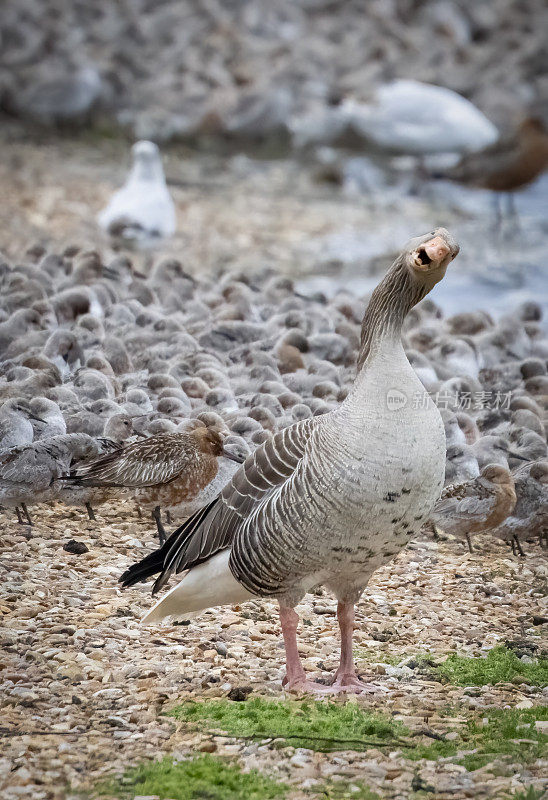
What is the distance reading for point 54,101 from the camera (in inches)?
448

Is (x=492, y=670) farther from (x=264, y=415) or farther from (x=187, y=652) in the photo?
(x=264, y=415)

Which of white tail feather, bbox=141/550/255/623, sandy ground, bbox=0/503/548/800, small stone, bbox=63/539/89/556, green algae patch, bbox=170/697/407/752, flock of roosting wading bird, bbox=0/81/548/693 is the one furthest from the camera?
small stone, bbox=63/539/89/556

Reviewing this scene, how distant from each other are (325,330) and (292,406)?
1.28m

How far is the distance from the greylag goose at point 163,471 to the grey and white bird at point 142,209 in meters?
4.22

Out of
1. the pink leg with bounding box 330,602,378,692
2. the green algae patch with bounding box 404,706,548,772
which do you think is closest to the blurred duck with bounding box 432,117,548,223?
the pink leg with bounding box 330,602,378,692

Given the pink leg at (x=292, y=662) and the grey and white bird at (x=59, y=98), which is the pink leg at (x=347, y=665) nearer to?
the pink leg at (x=292, y=662)

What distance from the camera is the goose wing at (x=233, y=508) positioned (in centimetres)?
337

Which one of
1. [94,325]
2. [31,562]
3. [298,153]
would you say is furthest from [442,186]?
[31,562]

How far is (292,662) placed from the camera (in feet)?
11.1

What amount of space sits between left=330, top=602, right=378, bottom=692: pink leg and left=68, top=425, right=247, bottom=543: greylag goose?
1.11 m

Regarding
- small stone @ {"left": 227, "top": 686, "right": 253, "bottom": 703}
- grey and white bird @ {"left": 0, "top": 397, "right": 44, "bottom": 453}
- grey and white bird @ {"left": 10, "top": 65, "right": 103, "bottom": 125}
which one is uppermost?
grey and white bird @ {"left": 10, "top": 65, "right": 103, "bottom": 125}

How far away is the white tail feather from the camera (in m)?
3.45

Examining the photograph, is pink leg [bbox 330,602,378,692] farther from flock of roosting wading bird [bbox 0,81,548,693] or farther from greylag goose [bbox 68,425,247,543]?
greylag goose [bbox 68,425,247,543]

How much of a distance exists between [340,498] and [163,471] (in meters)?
1.38
